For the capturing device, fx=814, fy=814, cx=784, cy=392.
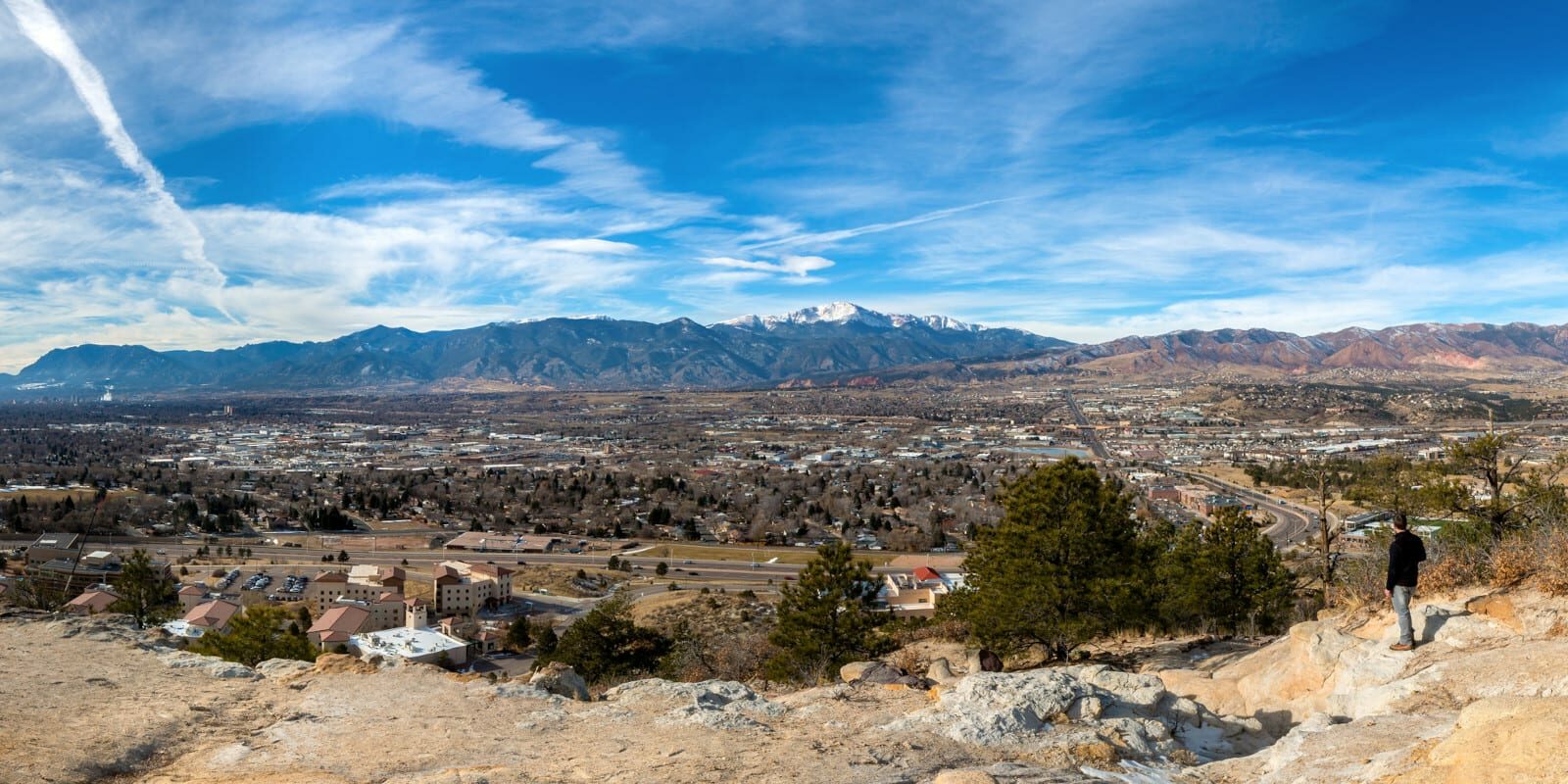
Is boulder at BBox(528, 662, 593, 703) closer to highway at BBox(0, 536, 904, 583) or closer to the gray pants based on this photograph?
the gray pants

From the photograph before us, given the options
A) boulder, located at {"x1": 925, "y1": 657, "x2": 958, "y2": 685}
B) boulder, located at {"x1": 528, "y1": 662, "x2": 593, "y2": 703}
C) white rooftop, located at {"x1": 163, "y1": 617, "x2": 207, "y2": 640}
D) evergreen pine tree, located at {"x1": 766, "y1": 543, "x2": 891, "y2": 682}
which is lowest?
white rooftop, located at {"x1": 163, "y1": 617, "x2": 207, "y2": 640}

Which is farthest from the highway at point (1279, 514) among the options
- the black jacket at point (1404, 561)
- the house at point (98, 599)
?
the house at point (98, 599)

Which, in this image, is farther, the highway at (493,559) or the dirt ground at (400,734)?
the highway at (493,559)

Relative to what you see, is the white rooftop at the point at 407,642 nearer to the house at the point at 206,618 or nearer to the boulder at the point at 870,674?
the house at the point at 206,618

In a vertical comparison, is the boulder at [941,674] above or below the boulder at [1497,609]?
below

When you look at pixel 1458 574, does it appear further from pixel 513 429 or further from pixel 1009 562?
pixel 513 429

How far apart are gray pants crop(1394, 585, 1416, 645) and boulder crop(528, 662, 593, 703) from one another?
31.5 ft

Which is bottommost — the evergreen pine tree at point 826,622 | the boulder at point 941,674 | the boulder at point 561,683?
the evergreen pine tree at point 826,622

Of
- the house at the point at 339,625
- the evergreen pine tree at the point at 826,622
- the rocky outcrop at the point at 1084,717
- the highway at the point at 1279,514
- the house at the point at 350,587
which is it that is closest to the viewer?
the rocky outcrop at the point at 1084,717

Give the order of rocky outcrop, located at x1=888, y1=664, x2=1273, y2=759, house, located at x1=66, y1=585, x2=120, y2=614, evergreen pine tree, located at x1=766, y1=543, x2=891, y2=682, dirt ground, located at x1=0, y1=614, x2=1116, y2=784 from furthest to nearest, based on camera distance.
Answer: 1. house, located at x1=66, y1=585, x2=120, y2=614
2. evergreen pine tree, located at x1=766, y1=543, x2=891, y2=682
3. rocky outcrop, located at x1=888, y1=664, x2=1273, y2=759
4. dirt ground, located at x1=0, y1=614, x2=1116, y2=784

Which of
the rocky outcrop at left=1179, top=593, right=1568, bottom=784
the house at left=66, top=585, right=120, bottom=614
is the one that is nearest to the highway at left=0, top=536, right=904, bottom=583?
the house at left=66, top=585, right=120, bottom=614

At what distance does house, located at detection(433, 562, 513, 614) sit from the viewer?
42.3m

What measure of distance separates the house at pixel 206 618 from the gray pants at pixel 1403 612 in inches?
1190

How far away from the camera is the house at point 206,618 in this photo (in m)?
26.7
